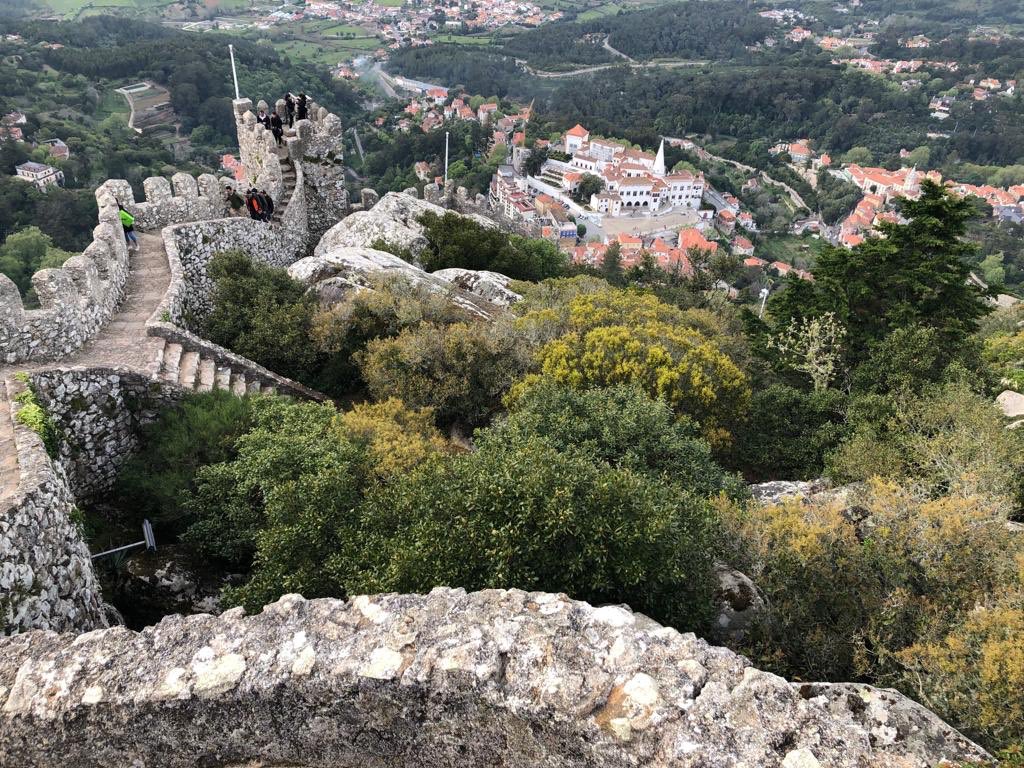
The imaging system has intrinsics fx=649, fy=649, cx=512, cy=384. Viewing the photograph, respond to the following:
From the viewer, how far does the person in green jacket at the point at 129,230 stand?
43.6 feet

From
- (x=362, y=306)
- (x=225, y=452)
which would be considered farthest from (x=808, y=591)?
(x=362, y=306)

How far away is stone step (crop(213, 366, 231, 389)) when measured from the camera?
10.1 m

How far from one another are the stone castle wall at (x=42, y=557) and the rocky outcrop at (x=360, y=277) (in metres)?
7.99

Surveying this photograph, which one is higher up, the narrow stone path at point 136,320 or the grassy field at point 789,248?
the narrow stone path at point 136,320

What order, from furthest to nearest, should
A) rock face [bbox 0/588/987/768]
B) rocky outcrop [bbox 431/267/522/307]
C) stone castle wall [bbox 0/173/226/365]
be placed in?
rocky outcrop [bbox 431/267/522/307], stone castle wall [bbox 0/173/226/365], rock face [bbox 0/588/987/768]

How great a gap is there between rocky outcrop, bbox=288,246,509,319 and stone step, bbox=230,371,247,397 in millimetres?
3339

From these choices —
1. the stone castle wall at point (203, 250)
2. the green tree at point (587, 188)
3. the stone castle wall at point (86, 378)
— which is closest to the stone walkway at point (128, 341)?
the stone castle wall at point (86, 378)

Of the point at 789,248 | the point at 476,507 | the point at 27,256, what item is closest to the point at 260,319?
the point at 476,507

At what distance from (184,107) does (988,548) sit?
305 ft

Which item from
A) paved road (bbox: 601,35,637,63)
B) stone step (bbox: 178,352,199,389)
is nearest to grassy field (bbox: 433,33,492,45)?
paved road (bbox: 601,35,637,63)

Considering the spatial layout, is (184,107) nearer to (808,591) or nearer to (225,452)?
(225,452)

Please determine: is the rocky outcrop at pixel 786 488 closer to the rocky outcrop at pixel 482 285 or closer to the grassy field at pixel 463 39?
the rocky outcrop at pixel 482 285

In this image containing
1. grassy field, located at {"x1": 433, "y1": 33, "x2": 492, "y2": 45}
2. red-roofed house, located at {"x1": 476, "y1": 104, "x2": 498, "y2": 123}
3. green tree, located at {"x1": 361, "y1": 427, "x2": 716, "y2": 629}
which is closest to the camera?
green tree, located at {"x1": 361, "y1": 427, "x2": 716, "y2": 629}

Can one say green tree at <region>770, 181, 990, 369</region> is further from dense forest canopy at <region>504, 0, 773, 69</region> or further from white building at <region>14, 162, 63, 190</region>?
dense forest canopy at <region>504, 0, 773, 69</region>
